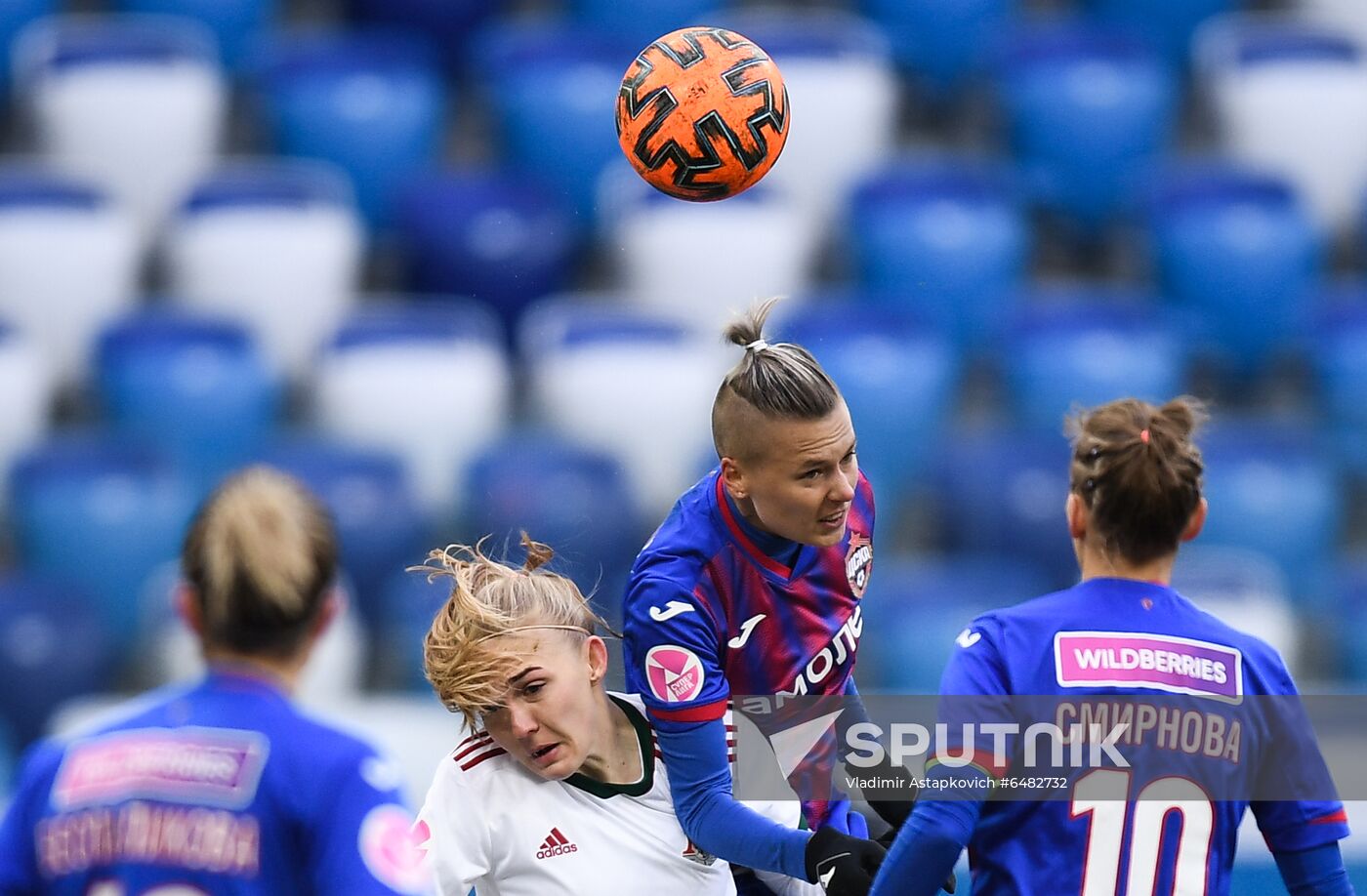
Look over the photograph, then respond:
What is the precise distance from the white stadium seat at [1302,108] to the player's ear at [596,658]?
509 cm

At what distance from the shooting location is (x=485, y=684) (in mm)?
2967

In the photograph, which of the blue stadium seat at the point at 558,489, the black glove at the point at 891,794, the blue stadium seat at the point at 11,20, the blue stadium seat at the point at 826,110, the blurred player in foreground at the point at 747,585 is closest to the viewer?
the blurred player in foreground at the point at 747,585

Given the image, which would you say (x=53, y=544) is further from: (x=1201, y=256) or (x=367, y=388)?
(x=1201, y=256)

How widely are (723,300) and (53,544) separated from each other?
2.36 meters

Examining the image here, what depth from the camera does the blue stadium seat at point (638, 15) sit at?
762 centimetres

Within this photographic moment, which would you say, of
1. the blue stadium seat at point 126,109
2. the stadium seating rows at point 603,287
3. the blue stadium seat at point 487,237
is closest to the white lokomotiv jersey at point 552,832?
the stadium seating rows at point 603,287

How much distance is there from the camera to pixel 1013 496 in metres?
6.25

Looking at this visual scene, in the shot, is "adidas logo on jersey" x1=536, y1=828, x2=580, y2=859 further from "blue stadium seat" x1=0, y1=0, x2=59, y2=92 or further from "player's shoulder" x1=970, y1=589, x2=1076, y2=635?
"blue stadium seat" x1=0, y1=0, x2=59, y2=92

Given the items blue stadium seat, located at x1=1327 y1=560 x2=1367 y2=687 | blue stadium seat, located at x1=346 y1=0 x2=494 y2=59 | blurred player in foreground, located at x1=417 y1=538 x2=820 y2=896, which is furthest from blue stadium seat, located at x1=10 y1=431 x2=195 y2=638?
blue stadium seat, located at x1=1327 y1=560 x2=1367 y2=687

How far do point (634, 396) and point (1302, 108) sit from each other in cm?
296

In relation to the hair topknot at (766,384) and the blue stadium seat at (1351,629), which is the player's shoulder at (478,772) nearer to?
Result: the hair topknot at (766,384)

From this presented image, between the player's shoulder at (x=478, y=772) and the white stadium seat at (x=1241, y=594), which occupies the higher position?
the white stadium seat at (x=1241, y=594)

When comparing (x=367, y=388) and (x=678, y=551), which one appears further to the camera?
(x=367, y=388)

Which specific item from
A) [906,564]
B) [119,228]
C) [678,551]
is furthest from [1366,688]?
[119,228]
